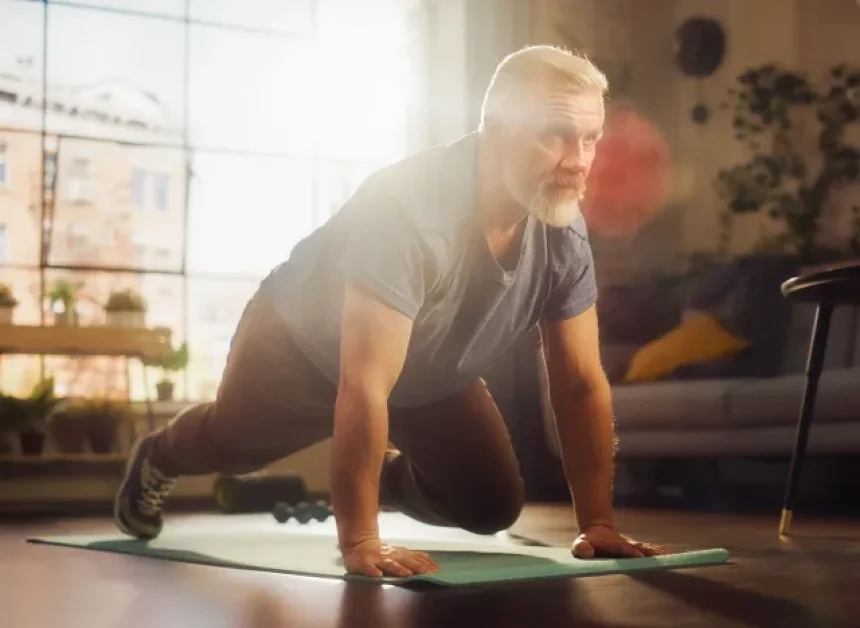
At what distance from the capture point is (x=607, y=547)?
1564 millimetres

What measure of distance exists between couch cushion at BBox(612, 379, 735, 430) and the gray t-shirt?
142 cm

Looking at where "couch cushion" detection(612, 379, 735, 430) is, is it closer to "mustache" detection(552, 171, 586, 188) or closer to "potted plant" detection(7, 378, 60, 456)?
"mustache" detection(552, 171, 586, 188)

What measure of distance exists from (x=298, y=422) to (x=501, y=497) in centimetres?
34

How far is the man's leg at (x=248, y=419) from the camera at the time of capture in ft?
5.33

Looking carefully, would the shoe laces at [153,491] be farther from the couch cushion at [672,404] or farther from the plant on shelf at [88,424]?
the plant on shelf at [88,424]

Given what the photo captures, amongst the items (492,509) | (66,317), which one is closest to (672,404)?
(492,509)

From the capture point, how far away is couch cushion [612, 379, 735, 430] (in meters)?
2.92

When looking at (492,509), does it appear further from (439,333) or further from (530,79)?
(530,79)

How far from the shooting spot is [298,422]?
1.72 m

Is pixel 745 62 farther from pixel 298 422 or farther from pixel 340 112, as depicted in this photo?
pixel 298 422

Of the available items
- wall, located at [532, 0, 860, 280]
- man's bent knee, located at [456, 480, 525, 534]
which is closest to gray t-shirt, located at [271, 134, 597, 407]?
man's bent knee, located at [456, 480, 525, 534]

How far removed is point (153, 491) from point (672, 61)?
10.9ft

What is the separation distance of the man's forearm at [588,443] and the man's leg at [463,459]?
184 mm

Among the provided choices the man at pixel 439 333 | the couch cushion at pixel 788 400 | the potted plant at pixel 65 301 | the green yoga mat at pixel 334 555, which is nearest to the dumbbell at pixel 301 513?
the green yoga mat at pixel 334 555
